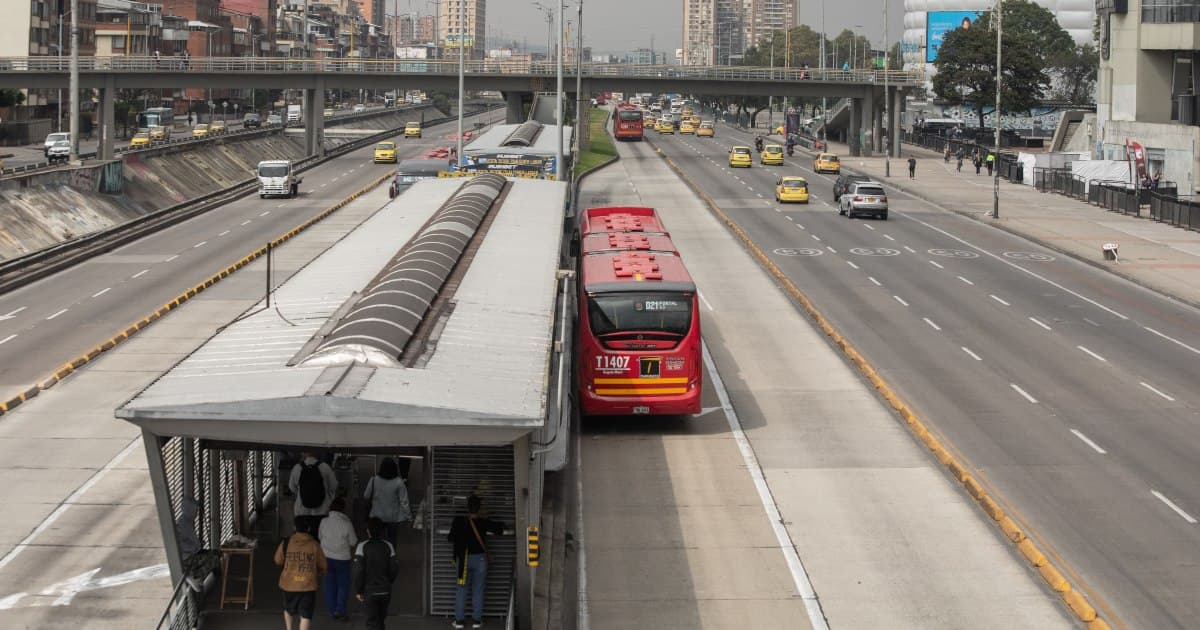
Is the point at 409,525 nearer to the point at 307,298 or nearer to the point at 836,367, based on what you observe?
the point at 307,298

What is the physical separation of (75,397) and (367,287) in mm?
11070

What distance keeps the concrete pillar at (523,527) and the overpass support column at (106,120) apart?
6859 cm

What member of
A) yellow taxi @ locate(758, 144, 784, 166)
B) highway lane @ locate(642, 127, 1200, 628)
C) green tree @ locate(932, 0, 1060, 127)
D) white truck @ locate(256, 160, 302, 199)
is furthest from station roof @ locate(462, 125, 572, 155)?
green tree @ locate(932, 0, 1060, 127)

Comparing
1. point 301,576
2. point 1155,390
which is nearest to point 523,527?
point 301,576

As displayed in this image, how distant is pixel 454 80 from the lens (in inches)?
3979

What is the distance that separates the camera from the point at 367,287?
18.8 metres

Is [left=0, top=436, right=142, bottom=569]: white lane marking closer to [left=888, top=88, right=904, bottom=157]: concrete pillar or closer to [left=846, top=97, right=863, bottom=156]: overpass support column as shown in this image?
[left=888, top=88, right=904, bottom=157]: concrete pillar

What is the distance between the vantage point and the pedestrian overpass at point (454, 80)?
315 ft

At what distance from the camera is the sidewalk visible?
155 feet

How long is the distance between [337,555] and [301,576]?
1.76 ft

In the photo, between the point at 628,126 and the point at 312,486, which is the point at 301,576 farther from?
the point at 628,126

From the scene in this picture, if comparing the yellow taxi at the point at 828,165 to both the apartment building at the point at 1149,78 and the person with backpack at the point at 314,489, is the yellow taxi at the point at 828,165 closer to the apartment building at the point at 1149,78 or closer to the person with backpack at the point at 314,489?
the apartment building at the point at 1149,78

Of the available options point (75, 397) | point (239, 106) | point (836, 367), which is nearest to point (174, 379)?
point (75, 397)

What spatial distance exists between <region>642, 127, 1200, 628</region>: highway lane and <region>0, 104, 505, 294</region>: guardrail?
22.1 metres
